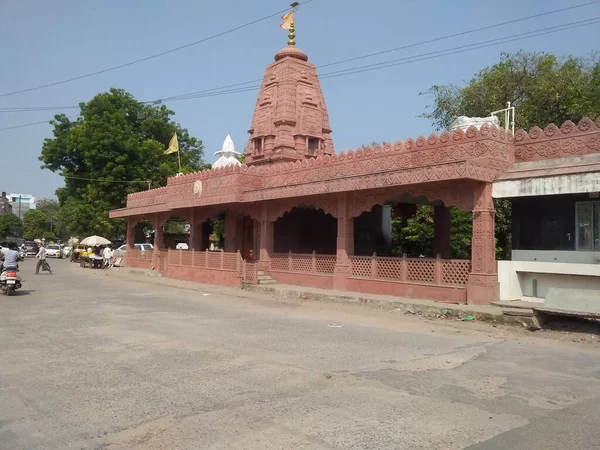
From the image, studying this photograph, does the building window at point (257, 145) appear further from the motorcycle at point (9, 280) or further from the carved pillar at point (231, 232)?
the motorcycle at point (9, 280)

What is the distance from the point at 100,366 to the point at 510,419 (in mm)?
4888

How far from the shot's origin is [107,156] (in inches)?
1491

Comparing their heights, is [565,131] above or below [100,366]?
above

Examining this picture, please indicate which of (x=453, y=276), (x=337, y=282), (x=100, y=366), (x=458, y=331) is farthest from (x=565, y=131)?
(x=100, y=366)

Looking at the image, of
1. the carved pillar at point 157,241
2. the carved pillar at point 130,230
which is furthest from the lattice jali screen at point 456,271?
the carved pillar at point 130,230

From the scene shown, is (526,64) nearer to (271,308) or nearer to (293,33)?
(293,33)

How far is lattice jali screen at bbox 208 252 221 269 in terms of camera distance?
20703mm

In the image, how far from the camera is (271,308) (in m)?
13.6

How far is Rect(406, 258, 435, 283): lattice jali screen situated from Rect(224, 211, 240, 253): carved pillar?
11.0 meters

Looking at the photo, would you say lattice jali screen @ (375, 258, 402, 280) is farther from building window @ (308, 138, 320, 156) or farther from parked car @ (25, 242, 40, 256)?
parked car @ (25, 242, 40, 256)

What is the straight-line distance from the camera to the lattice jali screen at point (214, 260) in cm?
2070

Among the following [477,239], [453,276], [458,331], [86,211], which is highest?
[86,211]

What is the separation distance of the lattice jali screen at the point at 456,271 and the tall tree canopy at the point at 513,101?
10496 millimetres

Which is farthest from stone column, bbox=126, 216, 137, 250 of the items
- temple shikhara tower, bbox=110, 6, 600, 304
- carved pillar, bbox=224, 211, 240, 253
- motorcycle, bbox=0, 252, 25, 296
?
motorcycle, bbox=0, 252, 25, 296
